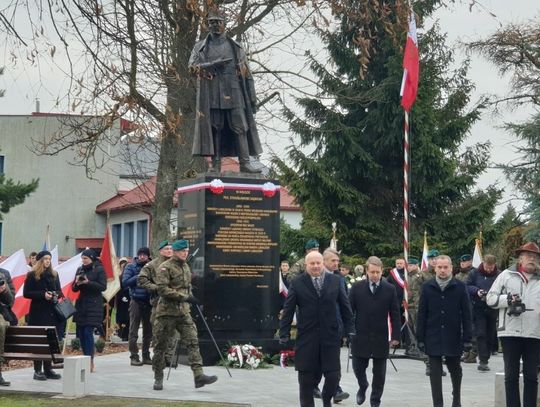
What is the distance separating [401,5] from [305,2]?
1.41 m

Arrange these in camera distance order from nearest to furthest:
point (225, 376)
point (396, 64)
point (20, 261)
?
point (225, 376)
point (20, 261)
point (396, 64)

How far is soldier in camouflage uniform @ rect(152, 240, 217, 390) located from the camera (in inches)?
520

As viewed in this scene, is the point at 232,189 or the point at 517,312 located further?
the point at 232,189

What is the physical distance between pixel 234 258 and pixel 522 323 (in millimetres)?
6606

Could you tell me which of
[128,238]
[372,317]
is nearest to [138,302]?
[372,317]

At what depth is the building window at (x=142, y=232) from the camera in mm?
59125

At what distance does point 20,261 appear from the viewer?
2006 centimetres

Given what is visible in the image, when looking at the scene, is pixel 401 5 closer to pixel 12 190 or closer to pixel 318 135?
pixel 318 135

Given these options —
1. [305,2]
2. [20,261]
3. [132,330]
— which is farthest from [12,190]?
[305,2]

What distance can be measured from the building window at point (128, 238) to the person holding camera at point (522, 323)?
51.5m

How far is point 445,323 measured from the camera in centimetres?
1168

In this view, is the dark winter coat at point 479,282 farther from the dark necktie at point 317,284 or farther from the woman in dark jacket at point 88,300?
the dark necktie at point 317,284

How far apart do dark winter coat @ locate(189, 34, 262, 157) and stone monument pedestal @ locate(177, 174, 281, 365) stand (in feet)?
2.22

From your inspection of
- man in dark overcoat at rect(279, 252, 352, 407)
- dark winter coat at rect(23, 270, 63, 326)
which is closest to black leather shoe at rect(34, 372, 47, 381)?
dark winter coat at rect(23, 270, 63, 326)
